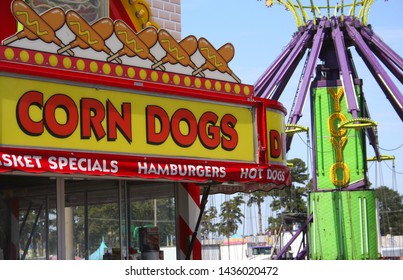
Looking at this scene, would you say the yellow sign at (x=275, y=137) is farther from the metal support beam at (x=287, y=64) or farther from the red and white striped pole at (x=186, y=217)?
the metal support beam at (x=287, y=64)

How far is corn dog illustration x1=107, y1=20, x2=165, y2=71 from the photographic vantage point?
29.0ft

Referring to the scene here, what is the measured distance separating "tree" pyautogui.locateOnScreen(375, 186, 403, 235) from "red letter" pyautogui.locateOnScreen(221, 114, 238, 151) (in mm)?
86240

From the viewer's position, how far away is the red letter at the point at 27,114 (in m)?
7.86

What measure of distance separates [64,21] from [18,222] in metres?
2.38

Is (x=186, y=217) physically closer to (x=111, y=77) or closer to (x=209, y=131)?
(x=209, y=131)

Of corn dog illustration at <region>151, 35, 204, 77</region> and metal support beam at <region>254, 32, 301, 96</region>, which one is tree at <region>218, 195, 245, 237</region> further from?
corn dog illustration at <region>151, 35, 204, 77</region>

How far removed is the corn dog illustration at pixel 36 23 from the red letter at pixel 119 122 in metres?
0.72

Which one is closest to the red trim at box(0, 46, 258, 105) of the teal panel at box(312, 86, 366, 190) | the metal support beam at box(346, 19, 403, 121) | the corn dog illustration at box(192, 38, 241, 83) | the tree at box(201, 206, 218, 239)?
the corn dog illustration at box(192, 38, 241, 83)

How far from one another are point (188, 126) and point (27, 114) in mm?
1995

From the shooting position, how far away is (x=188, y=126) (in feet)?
30.2

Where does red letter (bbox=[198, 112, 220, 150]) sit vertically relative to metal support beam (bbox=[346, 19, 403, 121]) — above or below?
below

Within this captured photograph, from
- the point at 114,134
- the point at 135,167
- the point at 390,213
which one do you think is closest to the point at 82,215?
the point at 135,167
